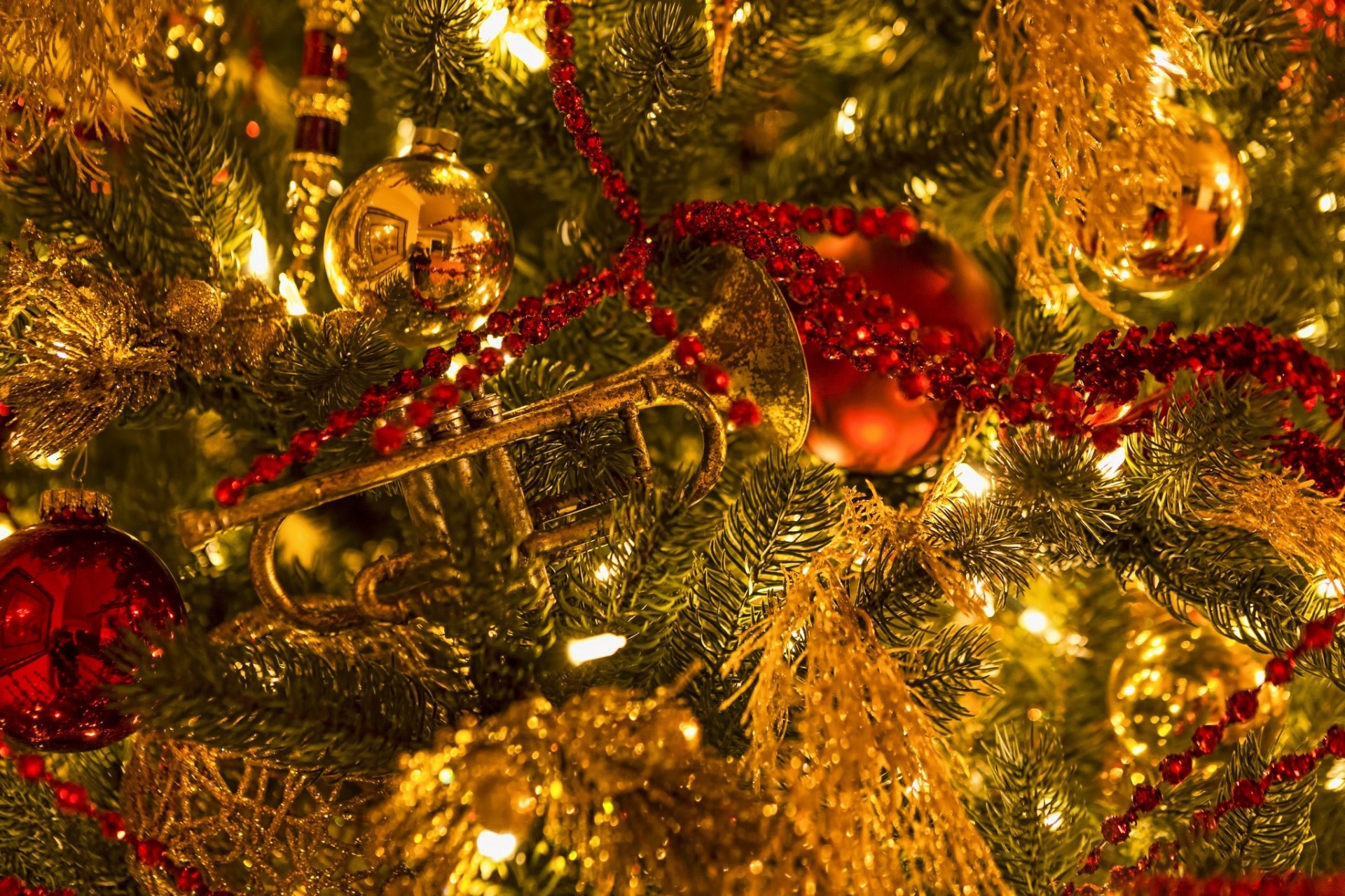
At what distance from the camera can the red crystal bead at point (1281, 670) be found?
405mm

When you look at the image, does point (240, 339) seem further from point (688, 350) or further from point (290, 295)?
point (688, 350)

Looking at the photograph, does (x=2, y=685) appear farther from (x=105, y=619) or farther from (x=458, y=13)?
(x=458, y=13)

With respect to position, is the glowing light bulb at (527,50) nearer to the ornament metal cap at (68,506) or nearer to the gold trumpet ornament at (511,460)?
the gold trumpet ornament at (511,460)

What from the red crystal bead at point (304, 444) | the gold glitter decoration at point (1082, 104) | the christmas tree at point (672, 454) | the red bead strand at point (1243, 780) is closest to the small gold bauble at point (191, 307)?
the christmas tree at point (672, 454)

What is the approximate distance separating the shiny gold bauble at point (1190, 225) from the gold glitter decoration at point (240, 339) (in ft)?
1.33

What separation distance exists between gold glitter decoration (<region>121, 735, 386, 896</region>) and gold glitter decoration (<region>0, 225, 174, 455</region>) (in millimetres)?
154

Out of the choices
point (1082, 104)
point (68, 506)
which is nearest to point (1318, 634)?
point (1082, 104)

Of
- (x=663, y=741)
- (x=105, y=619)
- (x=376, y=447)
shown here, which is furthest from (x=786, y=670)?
(x=105, y=619)

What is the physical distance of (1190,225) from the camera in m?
0.52

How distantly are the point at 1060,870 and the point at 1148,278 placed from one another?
31 cm

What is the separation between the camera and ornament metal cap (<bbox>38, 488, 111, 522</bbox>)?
46 centimetres

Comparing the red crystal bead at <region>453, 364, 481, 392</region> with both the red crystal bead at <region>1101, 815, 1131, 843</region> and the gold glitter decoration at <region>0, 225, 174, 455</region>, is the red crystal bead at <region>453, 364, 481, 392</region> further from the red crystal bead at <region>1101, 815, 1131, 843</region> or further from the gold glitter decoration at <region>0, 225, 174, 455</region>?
the red crystal bead at <region>1101, 815, 1131, 843</region>

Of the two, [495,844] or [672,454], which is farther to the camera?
[672,454]

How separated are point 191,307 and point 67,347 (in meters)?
0.06
